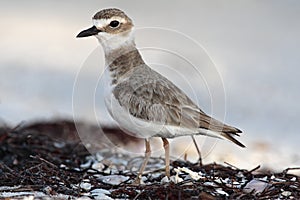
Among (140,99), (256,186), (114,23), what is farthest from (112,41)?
(256,186)

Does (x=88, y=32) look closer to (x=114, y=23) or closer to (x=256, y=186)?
(x=114, y=23)

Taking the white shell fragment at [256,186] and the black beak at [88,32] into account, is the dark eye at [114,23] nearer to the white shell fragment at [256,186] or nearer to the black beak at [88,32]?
the black beak at [88,32]

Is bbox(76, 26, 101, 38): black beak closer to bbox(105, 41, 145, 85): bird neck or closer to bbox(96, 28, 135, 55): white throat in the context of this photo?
bbox(96, 28, 135, 55): white throat

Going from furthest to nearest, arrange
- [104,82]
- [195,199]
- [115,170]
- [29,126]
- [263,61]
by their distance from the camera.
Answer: [263,61]
[29,126]
[115,170]
[104,82]
[195,199]

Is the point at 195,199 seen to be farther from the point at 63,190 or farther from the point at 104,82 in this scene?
the point at 104,82

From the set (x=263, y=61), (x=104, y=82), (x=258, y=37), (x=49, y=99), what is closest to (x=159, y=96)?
(x=104, y=82)

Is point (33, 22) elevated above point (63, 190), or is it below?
above
